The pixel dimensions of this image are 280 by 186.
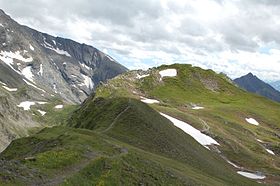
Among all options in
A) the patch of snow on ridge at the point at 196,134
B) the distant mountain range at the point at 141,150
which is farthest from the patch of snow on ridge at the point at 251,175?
the patch of snow on ridge at the point at 196,134

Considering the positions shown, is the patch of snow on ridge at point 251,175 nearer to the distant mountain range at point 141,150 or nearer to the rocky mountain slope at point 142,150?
the rocky mountain slope at point 142,150

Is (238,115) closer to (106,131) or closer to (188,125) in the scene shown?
(188,125)

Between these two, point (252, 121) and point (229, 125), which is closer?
point (229, 125)

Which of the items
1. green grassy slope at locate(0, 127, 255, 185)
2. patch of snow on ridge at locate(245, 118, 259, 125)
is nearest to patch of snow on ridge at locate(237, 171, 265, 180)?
green grassy slope at locate(0, 127, 255, 185)

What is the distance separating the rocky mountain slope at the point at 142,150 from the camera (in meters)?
46.6

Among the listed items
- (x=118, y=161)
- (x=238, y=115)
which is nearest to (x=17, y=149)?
(x=118, y=161)

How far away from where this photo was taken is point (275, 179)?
10450 cm

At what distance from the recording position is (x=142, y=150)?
7156 centimetres

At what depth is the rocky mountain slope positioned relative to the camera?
46.6 meters

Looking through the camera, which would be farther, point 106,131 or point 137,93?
point 137,93

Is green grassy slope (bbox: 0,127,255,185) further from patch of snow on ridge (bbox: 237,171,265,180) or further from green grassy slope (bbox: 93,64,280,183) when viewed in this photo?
green grassy slope (bbox: 93,64,280,183)

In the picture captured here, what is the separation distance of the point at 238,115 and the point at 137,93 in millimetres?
45090

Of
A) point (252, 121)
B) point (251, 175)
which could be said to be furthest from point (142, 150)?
point (252, 121)

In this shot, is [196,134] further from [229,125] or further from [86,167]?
[86,167]
